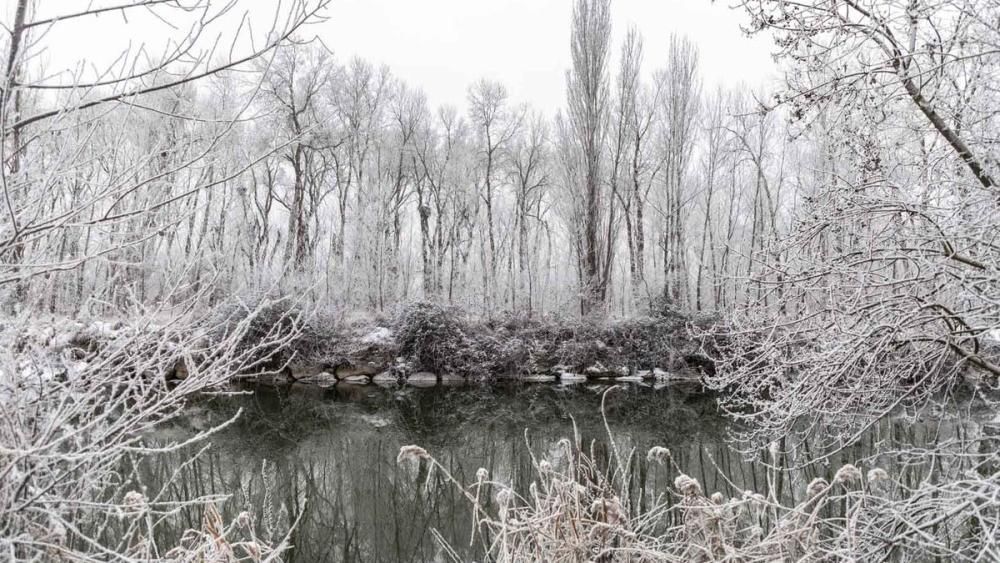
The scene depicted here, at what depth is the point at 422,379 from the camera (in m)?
14.3

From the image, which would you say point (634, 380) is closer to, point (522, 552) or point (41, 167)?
point (522, 552)

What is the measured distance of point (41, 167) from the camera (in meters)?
1.97

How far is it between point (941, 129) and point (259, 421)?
9609 mm

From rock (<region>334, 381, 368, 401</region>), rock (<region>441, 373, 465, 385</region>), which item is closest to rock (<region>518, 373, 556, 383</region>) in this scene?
rock (<region>441, 373, 465, 385</region>)

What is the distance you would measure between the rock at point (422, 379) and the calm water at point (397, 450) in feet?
5.23

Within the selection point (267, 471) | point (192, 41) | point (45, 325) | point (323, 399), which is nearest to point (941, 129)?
point (192, 41)

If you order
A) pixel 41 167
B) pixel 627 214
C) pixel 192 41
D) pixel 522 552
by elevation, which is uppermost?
pixel 627 214

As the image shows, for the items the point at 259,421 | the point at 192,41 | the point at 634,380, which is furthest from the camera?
the point at 634,380

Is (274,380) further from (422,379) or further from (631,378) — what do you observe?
(631,378)

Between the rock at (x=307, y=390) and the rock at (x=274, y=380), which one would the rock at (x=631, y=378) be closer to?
the rock at (x=307, y=390)

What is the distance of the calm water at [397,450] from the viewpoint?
543 centimetres

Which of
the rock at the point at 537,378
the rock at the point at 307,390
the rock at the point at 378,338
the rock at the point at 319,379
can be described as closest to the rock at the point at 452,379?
the rock at the point at 537,378

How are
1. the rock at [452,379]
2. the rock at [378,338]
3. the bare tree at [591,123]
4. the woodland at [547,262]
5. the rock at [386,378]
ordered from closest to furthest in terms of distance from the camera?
1. the woodland at [547,262]
2. the rock at [386,378]
3. the rock at [452,379]
4. the rock at [378,338]
5. the bare tree at [591,123]

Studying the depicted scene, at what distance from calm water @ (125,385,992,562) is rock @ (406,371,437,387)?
5.23 ft
